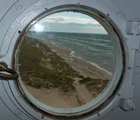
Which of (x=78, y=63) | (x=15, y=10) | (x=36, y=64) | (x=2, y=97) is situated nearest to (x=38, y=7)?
(x=15, y=10)

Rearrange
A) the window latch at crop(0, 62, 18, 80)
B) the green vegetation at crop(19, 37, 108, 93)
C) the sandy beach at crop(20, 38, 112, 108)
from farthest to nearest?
the green vegetation at crop(19, 37, 108, 93), the sandy beach at crop(20, 38, 112, 108), the window latch at crop(0, 62, 18, 80)

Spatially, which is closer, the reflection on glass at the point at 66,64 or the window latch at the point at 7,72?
the window latch at the point at 7,72

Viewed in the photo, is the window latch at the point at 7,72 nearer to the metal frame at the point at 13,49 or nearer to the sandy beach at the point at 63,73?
the metal frame at the point at 13,49

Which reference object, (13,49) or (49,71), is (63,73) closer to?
(49,71)

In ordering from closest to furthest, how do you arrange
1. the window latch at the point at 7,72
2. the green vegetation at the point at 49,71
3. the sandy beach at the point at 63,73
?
the window latch at the point at 7,72, the sandy beach at the point at 63,73, the green vegetation at the point at 49,71

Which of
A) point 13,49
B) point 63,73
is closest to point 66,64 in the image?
point 63,73

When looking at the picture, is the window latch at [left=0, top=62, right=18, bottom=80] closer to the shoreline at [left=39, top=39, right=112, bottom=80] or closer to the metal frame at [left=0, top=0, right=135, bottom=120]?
the metal frame at [left=0, top=0, right=135, bottom=120]

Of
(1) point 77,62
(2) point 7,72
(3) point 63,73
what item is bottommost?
(2) point 7,72

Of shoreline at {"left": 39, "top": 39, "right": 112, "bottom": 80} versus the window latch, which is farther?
shoreline at {"left": 39, "top": 39, "right": 112, "bottom": 80}

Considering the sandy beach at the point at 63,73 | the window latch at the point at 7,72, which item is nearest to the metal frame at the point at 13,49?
the window latch at the point at 7,72

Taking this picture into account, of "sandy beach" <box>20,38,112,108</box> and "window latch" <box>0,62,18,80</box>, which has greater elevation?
"sandy beach" <box>20,38,112,108</box>

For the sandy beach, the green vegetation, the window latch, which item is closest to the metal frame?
the window latch

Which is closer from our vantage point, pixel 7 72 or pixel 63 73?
pixel 7 72

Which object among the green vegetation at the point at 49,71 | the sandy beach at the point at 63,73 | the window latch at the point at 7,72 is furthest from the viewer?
the green vegetation at the point at 49,71
